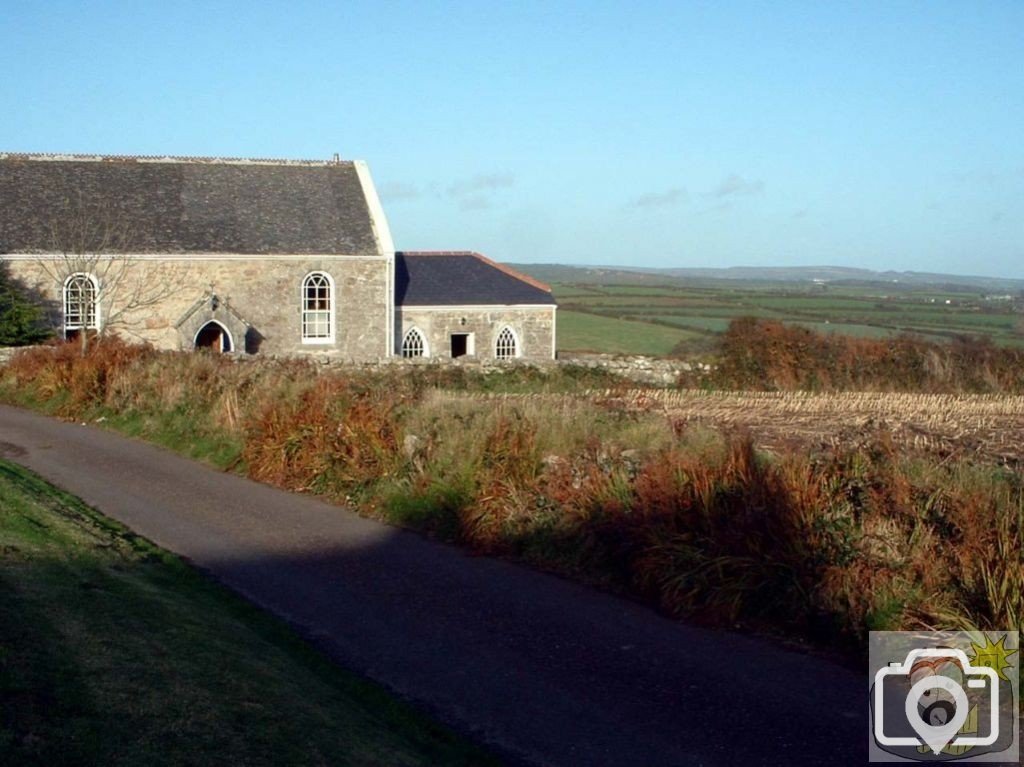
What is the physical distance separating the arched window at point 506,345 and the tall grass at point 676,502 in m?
29.1

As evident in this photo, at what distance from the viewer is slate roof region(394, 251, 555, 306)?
1784 inches

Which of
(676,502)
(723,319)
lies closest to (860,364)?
(676,502)

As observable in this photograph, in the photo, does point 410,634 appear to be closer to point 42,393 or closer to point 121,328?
point 42,393

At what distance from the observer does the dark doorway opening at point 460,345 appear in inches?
1796

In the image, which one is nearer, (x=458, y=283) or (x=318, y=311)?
(x=318, y=311)

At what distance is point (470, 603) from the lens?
381 inches

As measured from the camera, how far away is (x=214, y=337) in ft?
135

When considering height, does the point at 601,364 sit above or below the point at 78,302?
below

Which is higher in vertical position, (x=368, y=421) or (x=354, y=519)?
(x=368, y=421)

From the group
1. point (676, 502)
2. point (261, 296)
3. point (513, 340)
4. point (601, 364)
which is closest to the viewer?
point (676, 502)

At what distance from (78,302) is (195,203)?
6.20 m

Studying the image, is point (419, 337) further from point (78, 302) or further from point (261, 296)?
point (78, 302)

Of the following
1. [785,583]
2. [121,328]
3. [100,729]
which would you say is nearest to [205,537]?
[785,583]

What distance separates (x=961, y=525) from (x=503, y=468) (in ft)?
16.3
